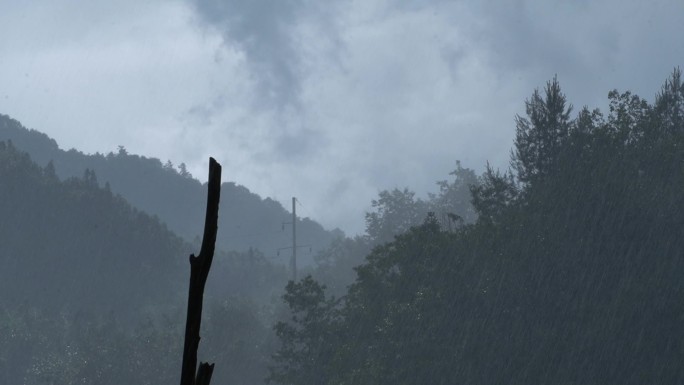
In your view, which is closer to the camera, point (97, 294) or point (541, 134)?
point (541, 134)

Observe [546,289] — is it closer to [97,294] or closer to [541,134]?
[541,134]

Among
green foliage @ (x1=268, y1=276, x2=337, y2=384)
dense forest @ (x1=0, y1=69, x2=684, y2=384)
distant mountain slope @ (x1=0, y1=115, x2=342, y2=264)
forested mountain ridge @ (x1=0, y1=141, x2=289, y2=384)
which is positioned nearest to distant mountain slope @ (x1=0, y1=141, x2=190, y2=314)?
forested mountain ridge @ (x1=0, y1=141, x2=289, y2=384)

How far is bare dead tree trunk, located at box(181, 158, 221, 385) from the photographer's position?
95.9 inches

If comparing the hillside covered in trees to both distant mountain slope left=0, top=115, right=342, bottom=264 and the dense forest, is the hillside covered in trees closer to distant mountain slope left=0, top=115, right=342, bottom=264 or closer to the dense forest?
the dense forest

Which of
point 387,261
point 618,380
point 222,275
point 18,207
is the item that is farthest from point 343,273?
point 618,380

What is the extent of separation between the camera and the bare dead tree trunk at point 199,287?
244 cm

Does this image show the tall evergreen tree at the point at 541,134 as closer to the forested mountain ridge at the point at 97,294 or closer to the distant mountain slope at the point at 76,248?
the forested mountain ridge at the point at 97,294

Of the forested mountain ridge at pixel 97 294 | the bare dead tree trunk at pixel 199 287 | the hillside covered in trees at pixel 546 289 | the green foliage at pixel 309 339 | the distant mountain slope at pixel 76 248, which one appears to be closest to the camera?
the bare dead tree trunk at pixel 199 287

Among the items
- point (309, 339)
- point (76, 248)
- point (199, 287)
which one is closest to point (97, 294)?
point (76, 248)

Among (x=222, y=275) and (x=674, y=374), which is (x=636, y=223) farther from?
(x=222, y=275)

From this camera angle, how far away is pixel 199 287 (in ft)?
8.11

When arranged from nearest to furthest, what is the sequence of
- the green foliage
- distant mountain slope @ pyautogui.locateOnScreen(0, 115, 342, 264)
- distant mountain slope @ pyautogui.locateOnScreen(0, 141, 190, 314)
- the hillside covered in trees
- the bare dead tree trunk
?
1. the bare dead tree trunk
2. the hillside covered in trees
3. the green foliage
4. distant mountain slope @ pyautogui.locateOnScreen(0, 141, 190, 314)
5. distant mountain slope @ pyautogui.locateOnScreen(0, 115, 342, 264)

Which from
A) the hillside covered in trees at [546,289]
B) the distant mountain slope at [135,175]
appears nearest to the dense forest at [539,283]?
the hillside covered in trees at [546,289]

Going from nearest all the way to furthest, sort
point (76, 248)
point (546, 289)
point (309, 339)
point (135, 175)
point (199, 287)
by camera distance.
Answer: point (199, 287), point (546, 289), point (309, 339), point (76, 248), point (135, 175)
